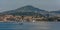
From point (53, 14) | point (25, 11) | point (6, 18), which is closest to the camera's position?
point (53, 14)

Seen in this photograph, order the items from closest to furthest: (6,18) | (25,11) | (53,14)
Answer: (53,14) → (6,18) → (25,11)

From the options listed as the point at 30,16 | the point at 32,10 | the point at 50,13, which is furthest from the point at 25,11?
the point at 50,13

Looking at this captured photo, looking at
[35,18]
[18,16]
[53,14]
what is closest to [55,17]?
[53,14]

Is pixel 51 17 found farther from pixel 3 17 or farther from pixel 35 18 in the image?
pixel 3 17

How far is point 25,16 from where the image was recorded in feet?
57.3

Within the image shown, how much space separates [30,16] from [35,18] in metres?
0.68

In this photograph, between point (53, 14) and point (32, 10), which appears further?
point (32, 10)

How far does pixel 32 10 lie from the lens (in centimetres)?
1923

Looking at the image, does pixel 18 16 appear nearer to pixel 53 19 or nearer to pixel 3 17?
pixel 3 17

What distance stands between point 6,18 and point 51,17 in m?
4.05

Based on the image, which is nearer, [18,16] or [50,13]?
[50,13]

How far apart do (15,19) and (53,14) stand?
141 inches

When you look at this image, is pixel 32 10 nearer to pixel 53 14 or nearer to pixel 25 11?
pixel 25 11

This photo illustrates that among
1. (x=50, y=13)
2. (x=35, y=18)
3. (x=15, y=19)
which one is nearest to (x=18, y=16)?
(x=15, y=19)
